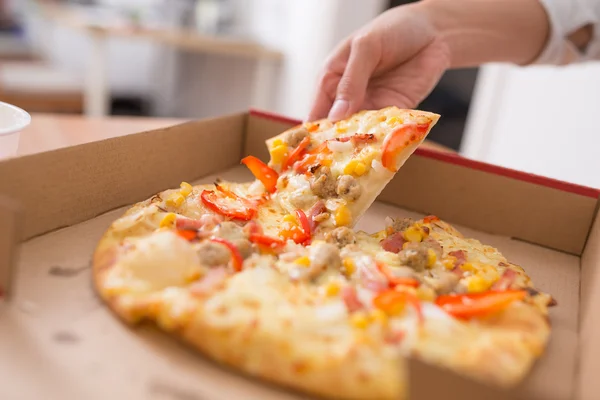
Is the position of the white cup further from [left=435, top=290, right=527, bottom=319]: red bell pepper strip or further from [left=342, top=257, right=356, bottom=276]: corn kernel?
[left=435, top=290, right=527, bottom=319]: red bell pepper strip

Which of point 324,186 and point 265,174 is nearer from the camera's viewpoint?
point 324,186

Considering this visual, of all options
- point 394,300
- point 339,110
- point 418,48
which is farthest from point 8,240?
point 418,48

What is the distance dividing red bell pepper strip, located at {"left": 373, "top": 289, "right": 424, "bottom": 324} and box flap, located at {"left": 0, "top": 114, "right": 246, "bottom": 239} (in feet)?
2.68

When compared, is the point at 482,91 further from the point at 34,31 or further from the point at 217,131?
the point at 34,31

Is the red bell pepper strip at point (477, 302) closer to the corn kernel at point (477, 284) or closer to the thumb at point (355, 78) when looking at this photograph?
the corn kernel at point (477, 284)

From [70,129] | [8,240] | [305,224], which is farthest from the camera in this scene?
[70,129]

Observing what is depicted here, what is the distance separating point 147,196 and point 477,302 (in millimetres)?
1009

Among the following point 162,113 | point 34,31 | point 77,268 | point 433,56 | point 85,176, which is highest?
point 433,56

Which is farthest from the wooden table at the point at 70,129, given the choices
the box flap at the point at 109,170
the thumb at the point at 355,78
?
the thumb at the point at 355,78

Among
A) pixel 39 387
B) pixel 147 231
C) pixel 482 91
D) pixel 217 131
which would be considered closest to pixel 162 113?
pixel 482 91

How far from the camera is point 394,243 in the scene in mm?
1453

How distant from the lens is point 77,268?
131 centimetres

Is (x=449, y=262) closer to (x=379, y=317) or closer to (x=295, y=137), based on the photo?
(x=379, y=317)

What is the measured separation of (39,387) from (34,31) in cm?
740
